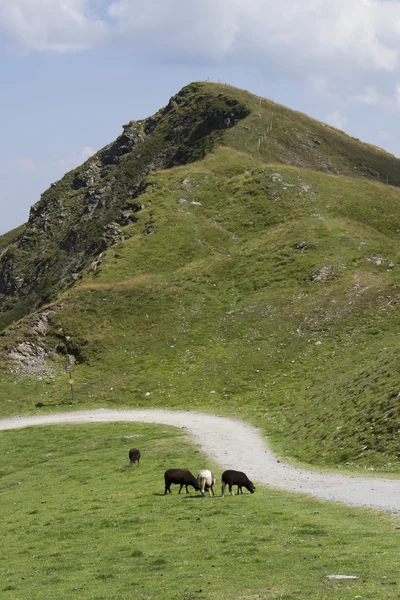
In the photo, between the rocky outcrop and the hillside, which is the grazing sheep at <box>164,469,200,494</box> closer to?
the hillside

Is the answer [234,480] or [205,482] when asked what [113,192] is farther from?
[234,480]

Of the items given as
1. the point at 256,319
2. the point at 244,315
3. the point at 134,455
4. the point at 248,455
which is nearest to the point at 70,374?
the point at 244,315

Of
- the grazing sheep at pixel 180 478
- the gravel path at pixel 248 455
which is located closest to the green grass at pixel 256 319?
the gravel path at pixel 248 455

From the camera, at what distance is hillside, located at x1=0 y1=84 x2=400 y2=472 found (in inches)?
2227

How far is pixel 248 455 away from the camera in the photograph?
47.5 m

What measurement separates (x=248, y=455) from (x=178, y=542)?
21.6 m

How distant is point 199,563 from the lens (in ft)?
75.4

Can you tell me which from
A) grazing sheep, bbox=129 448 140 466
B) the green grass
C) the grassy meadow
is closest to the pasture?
the grassy meadow

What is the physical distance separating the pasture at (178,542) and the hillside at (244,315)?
1125 cm

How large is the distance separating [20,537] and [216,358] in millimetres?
46820

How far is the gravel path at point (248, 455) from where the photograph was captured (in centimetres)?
3253

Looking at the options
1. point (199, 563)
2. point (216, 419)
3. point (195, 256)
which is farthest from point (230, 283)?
point (199, 563)

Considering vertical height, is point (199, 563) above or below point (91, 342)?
below

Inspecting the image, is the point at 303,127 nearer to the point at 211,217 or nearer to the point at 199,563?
the point at 211,217
